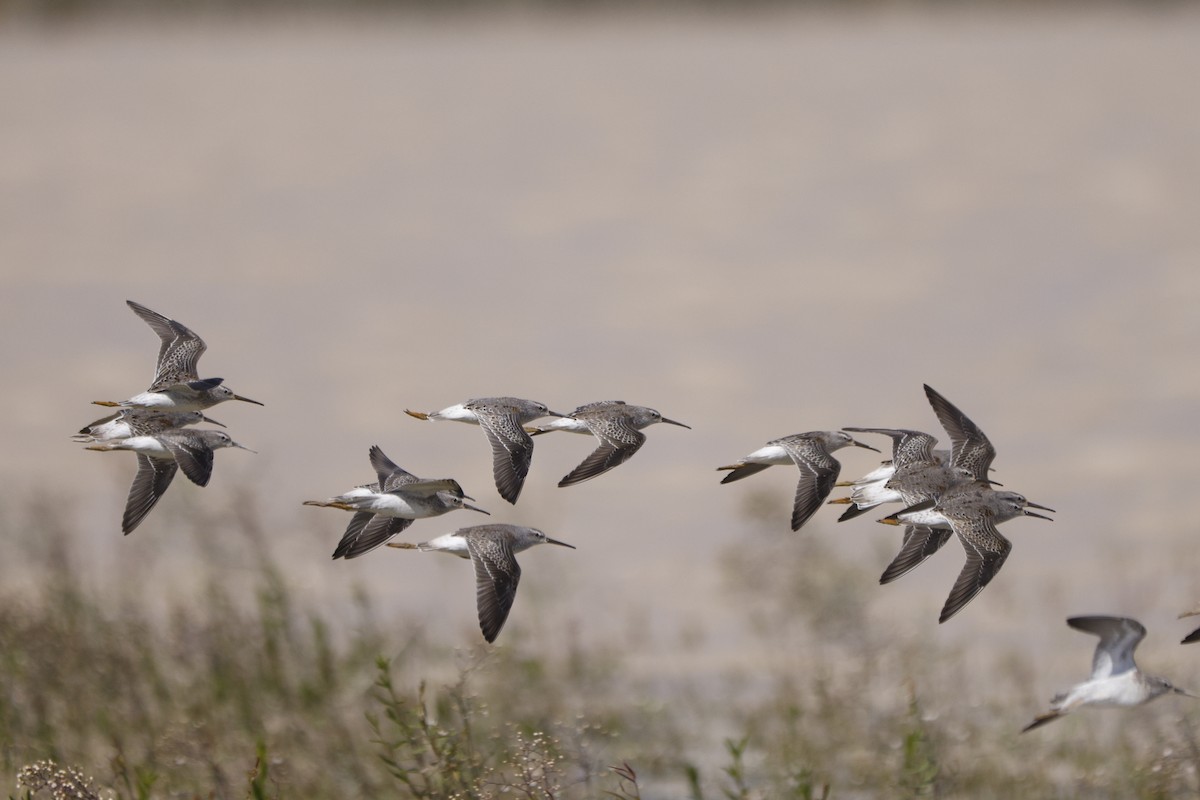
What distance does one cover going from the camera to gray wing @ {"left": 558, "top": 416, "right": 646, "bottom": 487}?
6.68 m

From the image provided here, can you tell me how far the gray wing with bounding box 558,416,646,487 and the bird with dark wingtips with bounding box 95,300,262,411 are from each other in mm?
1302

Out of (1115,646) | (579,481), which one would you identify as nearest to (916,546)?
(1115,646)

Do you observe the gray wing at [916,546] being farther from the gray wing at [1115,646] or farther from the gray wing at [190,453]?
the gray wing at [190,453]

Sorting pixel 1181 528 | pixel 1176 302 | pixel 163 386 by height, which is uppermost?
pixel 1176 302

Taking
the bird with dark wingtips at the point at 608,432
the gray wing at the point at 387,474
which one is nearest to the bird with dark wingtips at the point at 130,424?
the gray wing at the point at 387,474

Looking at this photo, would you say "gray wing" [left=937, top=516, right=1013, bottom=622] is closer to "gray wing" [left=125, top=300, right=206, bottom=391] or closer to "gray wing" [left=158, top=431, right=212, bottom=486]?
"gray wing" [left=158, top=431, right=212, bottom=486]

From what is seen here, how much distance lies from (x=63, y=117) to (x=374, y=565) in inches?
534

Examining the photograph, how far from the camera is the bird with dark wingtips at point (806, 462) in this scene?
670 centimetres

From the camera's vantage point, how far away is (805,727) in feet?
34.1

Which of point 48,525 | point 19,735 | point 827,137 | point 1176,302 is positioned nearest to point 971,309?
point 1176,302

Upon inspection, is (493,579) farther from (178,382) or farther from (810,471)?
(178,382)

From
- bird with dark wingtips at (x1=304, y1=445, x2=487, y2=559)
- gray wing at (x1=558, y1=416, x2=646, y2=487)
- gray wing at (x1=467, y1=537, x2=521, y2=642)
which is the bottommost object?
gray wing at (x1=467, y1=537, x2=521, y2=642)

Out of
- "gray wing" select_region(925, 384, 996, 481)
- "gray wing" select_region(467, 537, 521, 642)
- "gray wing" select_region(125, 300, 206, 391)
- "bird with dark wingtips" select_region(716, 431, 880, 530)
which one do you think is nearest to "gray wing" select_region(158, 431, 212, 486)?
"gray wing" select_region(125, 300, 206, 391)

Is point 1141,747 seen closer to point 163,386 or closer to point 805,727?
point 805,727
